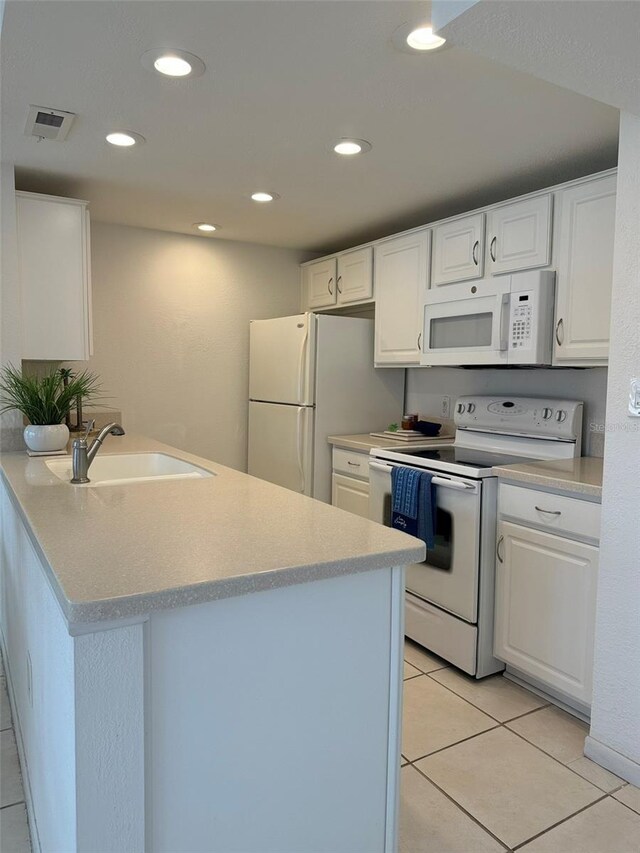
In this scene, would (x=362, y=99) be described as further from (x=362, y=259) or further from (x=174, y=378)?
(x=174, y=378)

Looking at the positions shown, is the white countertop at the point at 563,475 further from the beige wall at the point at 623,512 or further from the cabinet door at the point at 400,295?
the cabinet door at the point at 400,295

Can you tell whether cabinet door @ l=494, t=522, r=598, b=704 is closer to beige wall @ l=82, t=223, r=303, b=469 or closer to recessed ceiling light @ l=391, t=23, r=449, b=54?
recessed ceiling light @ l=391, t=23, r=449, b=54

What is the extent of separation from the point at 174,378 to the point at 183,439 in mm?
419

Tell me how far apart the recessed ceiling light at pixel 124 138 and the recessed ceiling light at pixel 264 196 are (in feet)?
2.51

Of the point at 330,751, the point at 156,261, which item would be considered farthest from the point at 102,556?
the point at 156,261

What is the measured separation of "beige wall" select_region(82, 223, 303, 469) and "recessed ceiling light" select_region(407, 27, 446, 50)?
2.58 metres

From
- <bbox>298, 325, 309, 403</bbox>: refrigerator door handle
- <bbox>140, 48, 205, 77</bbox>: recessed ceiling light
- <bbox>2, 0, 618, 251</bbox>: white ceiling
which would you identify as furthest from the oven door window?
<bbox>140, 48, 205, 77</bbox>: recessed ceiling light

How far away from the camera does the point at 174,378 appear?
13.2 ft

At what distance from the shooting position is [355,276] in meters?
3.77

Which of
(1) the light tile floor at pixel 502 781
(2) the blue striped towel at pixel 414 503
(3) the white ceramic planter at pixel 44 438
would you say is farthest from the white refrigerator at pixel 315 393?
(1) the light tile floor at pixel 502 781

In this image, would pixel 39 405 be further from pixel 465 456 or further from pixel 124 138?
pixel 465 456

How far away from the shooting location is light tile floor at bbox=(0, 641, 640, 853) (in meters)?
1.70

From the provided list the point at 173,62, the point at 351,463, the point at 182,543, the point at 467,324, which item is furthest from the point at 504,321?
the point at 182,543

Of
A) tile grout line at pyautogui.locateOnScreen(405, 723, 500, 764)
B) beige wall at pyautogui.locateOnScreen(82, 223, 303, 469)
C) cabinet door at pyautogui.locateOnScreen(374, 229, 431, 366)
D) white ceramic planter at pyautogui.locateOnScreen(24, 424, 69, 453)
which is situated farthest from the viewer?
beige wall at pyautogui.locateOnScreen(82, 223, 303, 469)
